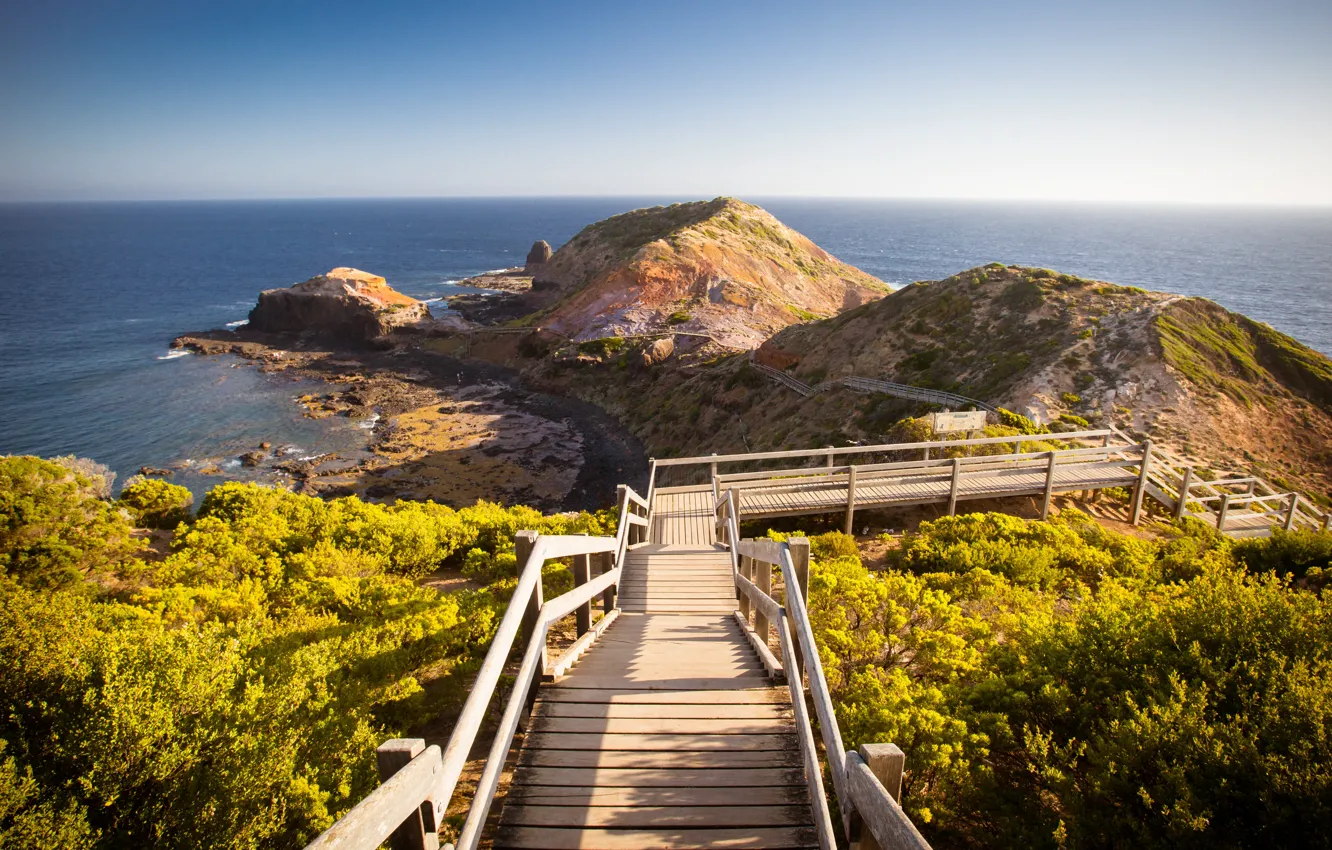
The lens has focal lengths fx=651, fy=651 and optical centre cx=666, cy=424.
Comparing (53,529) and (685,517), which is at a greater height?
(53,529)

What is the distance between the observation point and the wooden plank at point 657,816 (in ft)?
12.5

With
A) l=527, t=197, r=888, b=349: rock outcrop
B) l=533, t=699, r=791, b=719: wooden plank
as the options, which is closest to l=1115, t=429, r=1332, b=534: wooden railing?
l=533, t=699, r=791, b=719: wooden plank

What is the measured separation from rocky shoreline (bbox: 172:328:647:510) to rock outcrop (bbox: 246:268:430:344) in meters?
3.03

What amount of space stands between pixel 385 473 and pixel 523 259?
3981 inches

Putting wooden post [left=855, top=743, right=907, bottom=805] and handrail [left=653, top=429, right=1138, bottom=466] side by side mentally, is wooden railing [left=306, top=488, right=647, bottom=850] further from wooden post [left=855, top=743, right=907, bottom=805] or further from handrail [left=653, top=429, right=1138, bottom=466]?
handrail [left=653, top=429, right=1138, bottom=466]

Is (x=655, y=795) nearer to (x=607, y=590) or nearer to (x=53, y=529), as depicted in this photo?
(x=607, y=590)

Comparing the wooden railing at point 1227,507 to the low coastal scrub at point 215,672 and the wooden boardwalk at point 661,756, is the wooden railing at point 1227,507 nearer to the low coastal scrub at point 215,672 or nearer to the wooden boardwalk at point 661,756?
the wooden boardwalk at point 661,756

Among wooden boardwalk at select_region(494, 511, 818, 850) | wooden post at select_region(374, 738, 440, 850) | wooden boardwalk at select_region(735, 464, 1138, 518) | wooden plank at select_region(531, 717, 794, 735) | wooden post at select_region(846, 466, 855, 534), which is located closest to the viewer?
wooden post at select_region(374, 738, 440, 850)

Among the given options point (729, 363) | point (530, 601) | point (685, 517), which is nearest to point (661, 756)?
point (530, 601)

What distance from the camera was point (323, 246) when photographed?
15012cm

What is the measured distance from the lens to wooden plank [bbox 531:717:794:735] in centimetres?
467

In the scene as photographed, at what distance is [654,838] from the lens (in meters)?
3.72

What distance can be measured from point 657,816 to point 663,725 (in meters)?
0.89

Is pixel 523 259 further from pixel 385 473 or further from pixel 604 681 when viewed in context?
pixel 604 681
